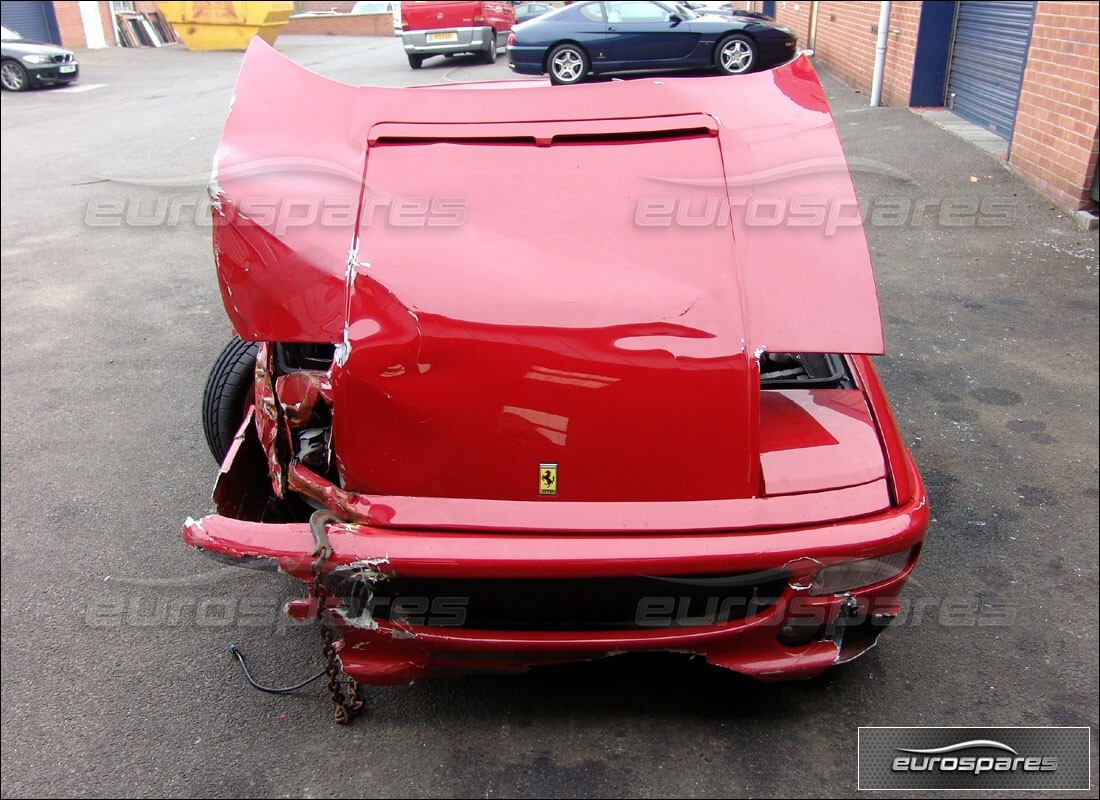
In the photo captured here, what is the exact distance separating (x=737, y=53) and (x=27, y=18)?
20.7 meters

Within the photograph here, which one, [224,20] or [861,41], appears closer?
[861,41]

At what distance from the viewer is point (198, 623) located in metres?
3.03

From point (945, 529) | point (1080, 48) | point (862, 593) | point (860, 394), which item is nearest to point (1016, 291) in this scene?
point (1080, 48)

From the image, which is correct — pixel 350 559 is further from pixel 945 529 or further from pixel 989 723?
pixel 945 529

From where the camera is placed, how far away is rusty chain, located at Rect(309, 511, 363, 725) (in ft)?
7.36

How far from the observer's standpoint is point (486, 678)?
2.76 meters

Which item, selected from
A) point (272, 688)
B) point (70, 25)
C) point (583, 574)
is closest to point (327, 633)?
point (272, 688)

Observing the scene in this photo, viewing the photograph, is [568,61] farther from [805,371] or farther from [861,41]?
[805,371]

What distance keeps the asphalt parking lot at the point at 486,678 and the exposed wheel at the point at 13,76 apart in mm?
12740

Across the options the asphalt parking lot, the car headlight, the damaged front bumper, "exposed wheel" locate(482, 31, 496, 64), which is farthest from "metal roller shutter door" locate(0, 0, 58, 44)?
the car headlight

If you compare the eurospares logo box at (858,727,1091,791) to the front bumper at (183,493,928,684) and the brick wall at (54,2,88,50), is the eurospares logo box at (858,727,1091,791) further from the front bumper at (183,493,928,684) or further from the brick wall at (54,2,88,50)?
the brick wall at (54,2,88,50)

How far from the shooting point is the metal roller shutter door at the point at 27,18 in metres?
23.3

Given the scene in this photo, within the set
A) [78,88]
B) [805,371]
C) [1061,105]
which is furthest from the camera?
[78,88]

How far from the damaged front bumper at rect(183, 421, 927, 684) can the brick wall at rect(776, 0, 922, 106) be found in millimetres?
9933
